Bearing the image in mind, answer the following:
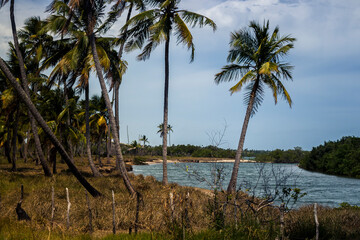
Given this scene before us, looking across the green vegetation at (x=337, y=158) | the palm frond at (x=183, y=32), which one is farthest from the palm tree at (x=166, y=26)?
the green vegetation at (x=337, y=158)

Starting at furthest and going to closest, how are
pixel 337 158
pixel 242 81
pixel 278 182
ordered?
pixel 337 158 → pixel 242 81 → pixel 278 182

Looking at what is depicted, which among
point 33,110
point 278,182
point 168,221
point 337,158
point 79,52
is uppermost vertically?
point 79,52

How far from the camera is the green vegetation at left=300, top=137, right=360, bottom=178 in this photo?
178 ft

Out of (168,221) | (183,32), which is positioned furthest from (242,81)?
(168,221)

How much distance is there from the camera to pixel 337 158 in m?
59.5

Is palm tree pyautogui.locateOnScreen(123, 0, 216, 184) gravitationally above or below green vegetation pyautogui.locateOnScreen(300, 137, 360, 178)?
above

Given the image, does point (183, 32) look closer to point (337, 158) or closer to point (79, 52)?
point (79, 52)

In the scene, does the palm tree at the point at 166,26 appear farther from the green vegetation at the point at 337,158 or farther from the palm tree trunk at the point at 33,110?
the green vegetation at the point at 337,158

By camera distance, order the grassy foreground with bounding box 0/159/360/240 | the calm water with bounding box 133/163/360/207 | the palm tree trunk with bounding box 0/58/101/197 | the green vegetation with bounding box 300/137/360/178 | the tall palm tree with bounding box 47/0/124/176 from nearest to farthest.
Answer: the grassy foreground with bounding box 0/159/360/240
the calm water with bounding box 133/163/360/207
the palm tree trunk with bounding box 0/58/101/197
the tall palm tree with bounding box 47/0/124/176
the green vegetation with bounding box 300/137/360/178

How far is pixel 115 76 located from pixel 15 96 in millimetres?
9049

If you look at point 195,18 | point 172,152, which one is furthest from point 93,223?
point 172,152

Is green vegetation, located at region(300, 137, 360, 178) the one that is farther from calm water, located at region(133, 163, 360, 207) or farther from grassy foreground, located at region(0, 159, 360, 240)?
grassy foreground, located at region(0, 159, 360, 240)

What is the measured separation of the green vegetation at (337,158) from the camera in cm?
5431

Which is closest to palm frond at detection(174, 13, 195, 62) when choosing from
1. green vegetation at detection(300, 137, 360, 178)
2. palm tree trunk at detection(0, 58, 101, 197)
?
palm tree trunk at detection(0, 58, 101, 197)
